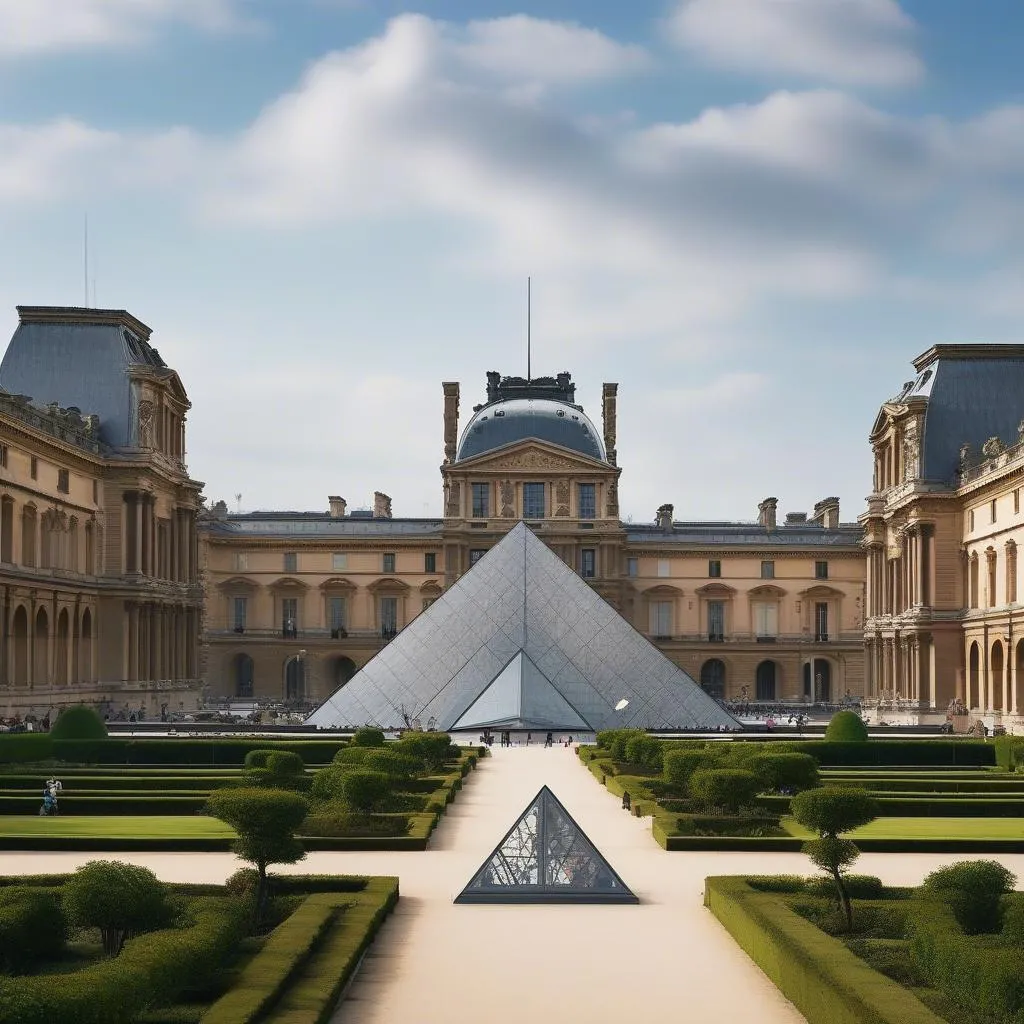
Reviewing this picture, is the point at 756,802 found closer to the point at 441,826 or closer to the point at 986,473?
the point at 441,826

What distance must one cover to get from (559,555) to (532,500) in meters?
2.65

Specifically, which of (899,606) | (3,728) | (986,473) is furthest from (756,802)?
(899,606)

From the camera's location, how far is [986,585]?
49.3 m

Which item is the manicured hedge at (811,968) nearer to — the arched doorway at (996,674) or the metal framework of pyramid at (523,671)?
the metal framework of pyramid at (523,671)

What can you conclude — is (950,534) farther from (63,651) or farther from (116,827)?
(116,827)

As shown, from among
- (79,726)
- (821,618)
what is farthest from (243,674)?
(79,726)

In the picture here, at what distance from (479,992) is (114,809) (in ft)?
41.3

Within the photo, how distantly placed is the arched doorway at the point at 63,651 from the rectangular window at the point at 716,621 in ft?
103

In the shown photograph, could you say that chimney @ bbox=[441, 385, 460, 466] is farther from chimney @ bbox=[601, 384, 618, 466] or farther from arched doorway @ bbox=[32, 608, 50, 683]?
arched doorway @ bbox=[32, 608, 50, 683]

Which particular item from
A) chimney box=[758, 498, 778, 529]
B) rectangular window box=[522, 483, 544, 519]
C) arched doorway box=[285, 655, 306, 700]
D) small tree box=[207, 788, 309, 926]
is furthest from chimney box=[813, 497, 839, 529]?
small tree box=[207, 788, 309, 926]

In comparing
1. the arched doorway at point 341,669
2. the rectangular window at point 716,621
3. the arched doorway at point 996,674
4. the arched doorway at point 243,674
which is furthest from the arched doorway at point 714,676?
the arched doorway at point 996,674

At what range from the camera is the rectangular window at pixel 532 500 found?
68.8 m

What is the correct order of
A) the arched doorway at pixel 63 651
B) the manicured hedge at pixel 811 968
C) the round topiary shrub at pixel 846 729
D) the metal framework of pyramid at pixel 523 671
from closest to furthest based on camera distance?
the manicured hedge at pixel 811 968
the round topiary shrub at pixel 846 729
the metal framework of pyramid at pixel 523 671
the arched doorway at pixel 63 651

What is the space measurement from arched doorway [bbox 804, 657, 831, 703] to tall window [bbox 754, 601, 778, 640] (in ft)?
7.33
